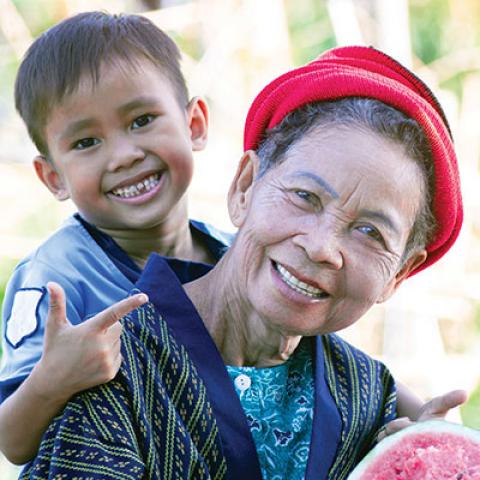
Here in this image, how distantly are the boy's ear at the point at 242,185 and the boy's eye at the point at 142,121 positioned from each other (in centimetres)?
59

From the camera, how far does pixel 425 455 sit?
6.92ft

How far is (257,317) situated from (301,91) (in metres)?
0.54

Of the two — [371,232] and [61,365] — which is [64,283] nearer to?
[61,365]

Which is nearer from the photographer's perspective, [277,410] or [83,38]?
[277,410]

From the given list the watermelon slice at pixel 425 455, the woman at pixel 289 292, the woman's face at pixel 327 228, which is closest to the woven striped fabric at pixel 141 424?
Result: the woman at pixel 289 292

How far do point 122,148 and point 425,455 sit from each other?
1240 millimetres

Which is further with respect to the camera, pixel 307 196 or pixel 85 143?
pixel 85 143

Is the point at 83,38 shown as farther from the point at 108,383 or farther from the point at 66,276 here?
the point at 108,383

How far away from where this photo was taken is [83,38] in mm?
2816

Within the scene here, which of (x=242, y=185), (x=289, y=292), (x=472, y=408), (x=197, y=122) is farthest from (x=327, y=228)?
(x=472, y=408)

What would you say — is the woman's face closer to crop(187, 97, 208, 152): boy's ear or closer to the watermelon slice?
the watermelon slice

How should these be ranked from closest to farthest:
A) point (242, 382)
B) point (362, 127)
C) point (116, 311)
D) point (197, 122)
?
point (116, 311) < point (362, 127) < point (242, 382) < point (197, 122)

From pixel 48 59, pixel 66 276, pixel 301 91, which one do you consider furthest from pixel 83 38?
pixel 301 91

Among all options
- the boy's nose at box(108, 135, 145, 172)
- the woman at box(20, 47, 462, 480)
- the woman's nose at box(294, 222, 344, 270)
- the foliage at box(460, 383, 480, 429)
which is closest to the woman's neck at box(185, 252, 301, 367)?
the woman at box(20, 47, 462, 480)
